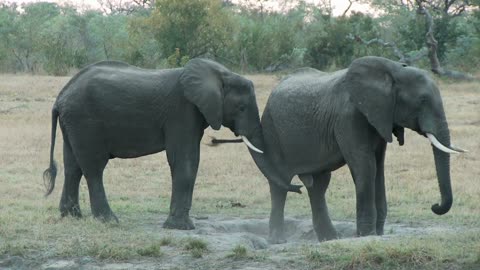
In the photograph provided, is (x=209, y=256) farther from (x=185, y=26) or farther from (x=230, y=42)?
(x=230, y=42)

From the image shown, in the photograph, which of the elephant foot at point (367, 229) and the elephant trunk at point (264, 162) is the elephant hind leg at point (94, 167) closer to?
the elephant trunk at point (264, 162)

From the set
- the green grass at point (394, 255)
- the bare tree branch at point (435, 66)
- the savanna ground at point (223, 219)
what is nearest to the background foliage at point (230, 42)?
the bare tree branch at point (435, 66)

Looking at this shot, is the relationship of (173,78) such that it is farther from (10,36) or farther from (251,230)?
(10,36)

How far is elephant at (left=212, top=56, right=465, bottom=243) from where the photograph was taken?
891cm

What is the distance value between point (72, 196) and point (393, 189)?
442 cm

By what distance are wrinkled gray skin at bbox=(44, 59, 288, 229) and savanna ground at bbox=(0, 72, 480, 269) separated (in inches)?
20.9

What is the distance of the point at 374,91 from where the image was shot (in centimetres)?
906

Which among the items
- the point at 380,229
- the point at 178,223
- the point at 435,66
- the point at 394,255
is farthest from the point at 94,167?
the point at 435,66

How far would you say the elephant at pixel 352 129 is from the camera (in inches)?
351

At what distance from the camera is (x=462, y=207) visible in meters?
11.3

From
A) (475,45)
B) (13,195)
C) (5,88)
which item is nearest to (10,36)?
(5,88)

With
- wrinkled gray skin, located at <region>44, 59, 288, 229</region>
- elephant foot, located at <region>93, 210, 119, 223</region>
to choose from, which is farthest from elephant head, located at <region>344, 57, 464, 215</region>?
elephant foot, located at <region>93, 210, 119, 223</region>

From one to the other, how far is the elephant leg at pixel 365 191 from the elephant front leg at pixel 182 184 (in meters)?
1.65

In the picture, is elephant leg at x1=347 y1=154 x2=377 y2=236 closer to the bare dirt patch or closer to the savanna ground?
the savanna ground
